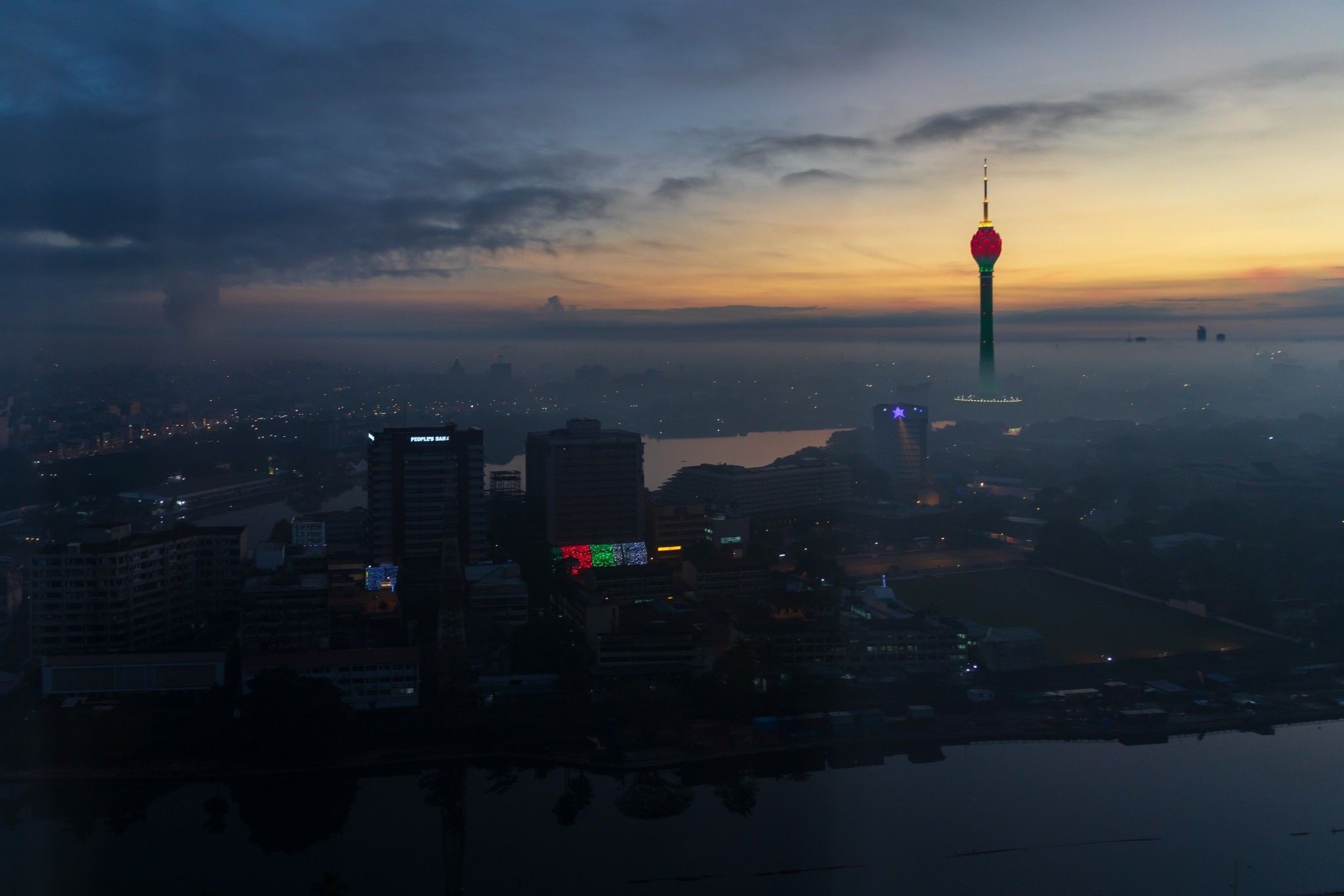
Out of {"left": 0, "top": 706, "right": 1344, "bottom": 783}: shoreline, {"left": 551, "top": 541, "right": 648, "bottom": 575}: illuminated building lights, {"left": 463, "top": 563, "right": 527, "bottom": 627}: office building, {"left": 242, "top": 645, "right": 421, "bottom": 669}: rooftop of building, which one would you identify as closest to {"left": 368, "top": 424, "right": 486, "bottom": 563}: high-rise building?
{"left": 551, "top": 541, "right": 648, "bottom": 575}: illuminated building lights

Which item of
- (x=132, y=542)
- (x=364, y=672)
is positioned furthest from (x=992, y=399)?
(x=132, y=542)

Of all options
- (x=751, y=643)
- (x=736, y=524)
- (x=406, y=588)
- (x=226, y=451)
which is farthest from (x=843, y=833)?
(x=226, y=451)

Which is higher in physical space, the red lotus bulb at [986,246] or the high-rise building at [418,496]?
the red lotus bulb at [986,246]

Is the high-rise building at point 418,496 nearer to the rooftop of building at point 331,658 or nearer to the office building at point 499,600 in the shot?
the office building at point 499,600

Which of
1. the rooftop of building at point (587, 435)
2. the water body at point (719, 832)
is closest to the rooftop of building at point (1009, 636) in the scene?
the water body at point (719, 832)

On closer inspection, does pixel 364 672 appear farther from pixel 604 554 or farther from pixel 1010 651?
pixel 1010 651

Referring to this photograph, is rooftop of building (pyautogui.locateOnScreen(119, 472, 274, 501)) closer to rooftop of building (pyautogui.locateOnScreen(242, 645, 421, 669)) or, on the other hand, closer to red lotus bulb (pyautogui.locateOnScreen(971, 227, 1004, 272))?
rooftop of building (pyautogui.locateOnScreen(242, 645, 421, 669))

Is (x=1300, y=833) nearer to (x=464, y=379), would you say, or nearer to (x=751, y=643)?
(x=751, y=643)
